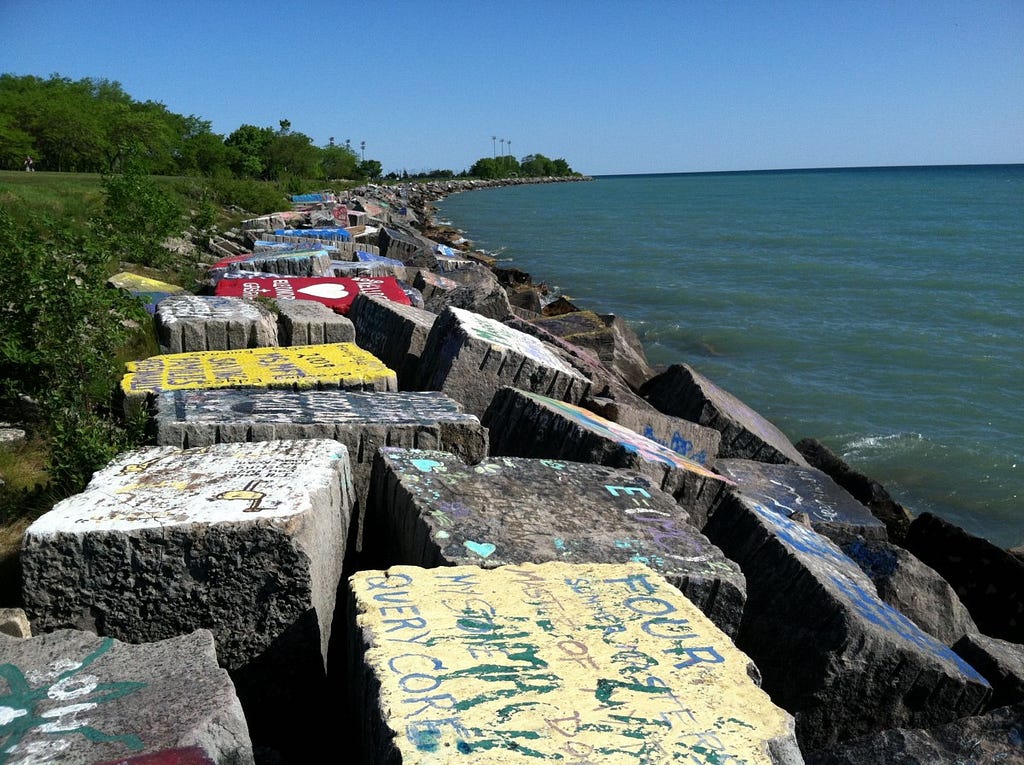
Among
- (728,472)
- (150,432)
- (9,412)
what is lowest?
(728,472)

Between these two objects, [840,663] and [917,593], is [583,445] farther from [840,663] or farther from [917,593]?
[917,593]

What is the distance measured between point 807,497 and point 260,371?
135 inches

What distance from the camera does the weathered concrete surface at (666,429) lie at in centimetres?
499

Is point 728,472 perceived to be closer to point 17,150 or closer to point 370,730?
point 370,730

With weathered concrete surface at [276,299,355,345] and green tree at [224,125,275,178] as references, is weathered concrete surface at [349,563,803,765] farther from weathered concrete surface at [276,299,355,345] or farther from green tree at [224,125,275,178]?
green tree at [224,125,275,178]

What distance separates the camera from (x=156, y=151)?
3853 cm

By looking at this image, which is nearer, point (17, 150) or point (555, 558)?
point (555, 558)

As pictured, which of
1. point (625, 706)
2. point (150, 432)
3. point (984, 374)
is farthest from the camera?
point (984, 374)

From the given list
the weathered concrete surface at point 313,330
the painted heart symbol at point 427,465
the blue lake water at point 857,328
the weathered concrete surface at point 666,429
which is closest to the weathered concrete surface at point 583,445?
the weathered concrete surface at point 666,429

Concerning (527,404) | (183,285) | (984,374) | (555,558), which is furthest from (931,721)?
(984,374)

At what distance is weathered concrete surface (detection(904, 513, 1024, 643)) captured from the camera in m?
4.73

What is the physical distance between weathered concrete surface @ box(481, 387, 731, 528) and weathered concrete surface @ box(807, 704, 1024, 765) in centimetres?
104

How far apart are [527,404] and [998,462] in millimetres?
7324

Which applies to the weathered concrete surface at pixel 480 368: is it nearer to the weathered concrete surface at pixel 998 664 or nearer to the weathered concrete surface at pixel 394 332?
the weathered concrete surface at pixel 394 332
